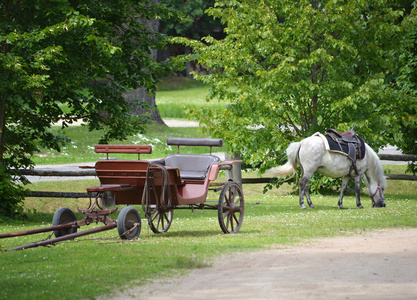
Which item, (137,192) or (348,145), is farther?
(348,145)

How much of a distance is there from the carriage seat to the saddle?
5.52 metres

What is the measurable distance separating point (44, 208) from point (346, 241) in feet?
34.0

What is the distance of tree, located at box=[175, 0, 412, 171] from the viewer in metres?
19.5

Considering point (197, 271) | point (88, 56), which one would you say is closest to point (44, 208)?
point (88, 56)

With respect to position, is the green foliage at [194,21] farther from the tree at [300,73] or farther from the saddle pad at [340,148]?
the saddle pad at [340,148]

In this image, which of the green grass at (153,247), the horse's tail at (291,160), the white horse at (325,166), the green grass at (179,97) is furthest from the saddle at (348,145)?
the green grass at (179,97)

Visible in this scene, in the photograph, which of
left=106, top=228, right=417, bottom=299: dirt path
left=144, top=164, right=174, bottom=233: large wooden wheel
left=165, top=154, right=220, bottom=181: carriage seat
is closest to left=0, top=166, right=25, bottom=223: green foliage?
left=165, top=154, right=220, bottom=181: carriage seat

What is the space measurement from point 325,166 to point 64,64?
6.86m

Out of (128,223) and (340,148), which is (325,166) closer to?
(340,148)

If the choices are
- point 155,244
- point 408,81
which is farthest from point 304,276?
point 408,81

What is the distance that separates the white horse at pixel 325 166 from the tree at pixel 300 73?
2.01 meters

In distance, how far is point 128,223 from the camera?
10836 millimetres

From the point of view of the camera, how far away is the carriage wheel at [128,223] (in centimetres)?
1065

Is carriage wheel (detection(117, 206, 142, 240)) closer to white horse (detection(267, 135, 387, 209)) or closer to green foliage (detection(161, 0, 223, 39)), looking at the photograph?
white horse (detection(267, 135, 387, 209))
